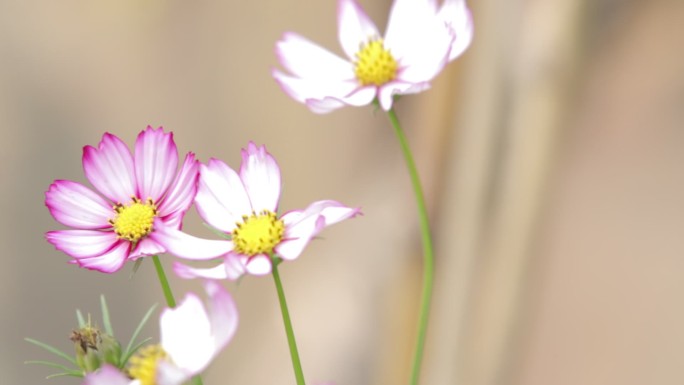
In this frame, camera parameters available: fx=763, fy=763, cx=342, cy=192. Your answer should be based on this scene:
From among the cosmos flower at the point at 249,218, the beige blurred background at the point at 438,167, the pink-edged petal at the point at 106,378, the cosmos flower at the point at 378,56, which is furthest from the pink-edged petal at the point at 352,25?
the beige blurred background at the point at 438,167

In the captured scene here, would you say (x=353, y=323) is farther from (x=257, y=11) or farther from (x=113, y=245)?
(x=113, y=245)

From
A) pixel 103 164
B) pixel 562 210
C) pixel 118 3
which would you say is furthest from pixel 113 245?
pixel 562 210

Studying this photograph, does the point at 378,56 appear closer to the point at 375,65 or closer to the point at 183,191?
A: the point at 375,65

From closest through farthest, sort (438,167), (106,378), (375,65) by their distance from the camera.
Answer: (106,378) → (375,65) → (438,167)

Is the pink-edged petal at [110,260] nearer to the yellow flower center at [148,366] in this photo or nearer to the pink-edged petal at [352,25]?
the yellow flower center at [148,366]

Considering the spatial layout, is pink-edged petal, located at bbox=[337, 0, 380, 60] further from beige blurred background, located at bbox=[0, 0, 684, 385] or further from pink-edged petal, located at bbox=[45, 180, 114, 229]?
beige blurred background, located at bbox=[0, 0, 684, 385]

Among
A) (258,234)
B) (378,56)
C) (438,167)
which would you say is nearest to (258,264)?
(258,234)

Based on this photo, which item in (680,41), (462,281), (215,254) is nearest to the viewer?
(215,254)
